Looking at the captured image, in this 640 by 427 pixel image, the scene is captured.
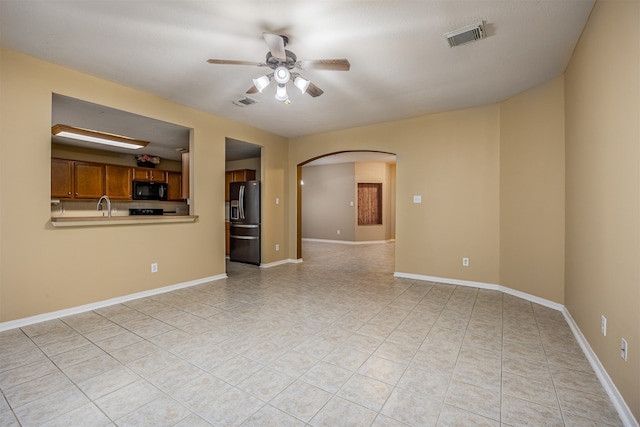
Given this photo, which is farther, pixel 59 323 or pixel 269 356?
pixel 59 323

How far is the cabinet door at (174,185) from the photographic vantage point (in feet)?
24.2

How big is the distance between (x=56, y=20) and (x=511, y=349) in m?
4.58

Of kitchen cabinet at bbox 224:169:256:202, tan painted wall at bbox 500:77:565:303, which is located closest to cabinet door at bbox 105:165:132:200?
kitchen cabinet at bbox 224:169:256:202

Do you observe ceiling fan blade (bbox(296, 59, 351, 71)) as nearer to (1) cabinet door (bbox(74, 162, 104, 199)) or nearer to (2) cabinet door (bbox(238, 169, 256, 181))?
(2) cabinet door (bbox(238, 169, 256, 181))

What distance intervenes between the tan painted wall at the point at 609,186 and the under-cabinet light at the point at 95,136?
664cm

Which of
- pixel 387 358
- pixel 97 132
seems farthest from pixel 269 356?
pixel 97 132

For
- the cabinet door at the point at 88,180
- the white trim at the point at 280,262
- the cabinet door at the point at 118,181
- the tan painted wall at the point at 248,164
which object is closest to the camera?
the white trim at the point at 280,262

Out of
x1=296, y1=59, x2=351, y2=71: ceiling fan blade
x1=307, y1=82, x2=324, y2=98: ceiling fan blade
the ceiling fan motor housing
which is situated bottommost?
x1=307, y1=82, x2=324, y2=98: ceiling fan blade

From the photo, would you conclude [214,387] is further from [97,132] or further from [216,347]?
[97,132]

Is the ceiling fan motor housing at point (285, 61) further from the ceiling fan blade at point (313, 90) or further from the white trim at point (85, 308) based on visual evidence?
the white trim at point (85, 308)

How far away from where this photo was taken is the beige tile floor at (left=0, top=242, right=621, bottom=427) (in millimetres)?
1607

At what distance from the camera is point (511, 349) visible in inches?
92.8

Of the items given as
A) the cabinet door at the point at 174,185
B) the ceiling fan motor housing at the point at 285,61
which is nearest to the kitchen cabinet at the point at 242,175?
the cabinet door at the point at 174,185

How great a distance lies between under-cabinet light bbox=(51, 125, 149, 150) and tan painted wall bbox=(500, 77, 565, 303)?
6.48m
